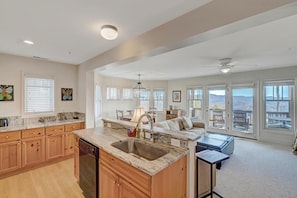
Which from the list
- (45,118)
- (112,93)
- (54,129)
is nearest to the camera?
(54,129)

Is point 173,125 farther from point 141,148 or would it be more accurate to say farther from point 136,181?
point 136,181

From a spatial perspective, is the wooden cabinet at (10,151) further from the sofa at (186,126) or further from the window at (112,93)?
the window at (112,93)

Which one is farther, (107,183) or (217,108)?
(217,108)

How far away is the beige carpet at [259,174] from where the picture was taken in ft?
8.32


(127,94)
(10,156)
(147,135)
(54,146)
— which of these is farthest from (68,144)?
(127,94)

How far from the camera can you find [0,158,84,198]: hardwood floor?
2.46 metres

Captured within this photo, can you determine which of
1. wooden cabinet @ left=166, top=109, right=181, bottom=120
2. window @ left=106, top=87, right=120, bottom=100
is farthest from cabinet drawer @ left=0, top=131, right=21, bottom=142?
wooden cabinet @ left=166, top=109, right=181, bottom=120

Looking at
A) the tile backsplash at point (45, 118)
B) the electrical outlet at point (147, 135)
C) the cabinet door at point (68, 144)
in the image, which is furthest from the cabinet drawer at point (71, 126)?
the electrical outlet at point (147, 135)

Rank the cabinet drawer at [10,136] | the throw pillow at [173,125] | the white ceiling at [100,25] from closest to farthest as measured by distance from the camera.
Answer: the white ceiling at [100,25] → the cabinet drawer at [10,136] → the throw pillow at [173,125]

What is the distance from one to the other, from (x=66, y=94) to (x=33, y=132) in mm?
1351

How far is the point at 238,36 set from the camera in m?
2.53

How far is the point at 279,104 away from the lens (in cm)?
530

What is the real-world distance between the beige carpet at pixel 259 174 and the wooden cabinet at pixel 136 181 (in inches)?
54.4

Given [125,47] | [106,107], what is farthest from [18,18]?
[106,107]
